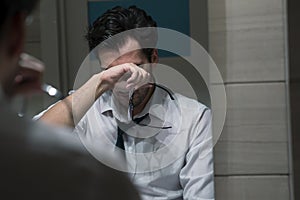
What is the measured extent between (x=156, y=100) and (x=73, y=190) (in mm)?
654

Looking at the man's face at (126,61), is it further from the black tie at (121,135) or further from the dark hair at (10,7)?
the dark hair at (10,7)

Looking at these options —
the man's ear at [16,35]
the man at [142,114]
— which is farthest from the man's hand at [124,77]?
the man's ear at [16,35]

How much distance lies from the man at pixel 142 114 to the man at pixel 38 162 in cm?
58

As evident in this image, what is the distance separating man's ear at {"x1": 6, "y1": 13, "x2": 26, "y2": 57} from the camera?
314mm

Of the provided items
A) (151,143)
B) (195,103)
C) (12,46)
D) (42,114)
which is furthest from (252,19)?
(12,46)

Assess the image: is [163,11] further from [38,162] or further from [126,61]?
A: [38,162]

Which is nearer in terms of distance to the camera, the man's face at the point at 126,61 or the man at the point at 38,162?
the man at the point at 38,162

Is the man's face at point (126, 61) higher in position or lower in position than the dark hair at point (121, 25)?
lower

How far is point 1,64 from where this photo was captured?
307 mm

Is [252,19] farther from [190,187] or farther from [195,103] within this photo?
[190,187]

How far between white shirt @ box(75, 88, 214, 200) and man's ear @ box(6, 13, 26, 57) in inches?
23.0

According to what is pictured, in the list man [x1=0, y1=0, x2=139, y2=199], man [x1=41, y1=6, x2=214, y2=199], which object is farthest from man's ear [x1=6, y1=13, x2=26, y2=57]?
man [x1=41, y1=6, x2=214, y2=199]

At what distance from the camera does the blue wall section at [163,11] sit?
3.04 feet

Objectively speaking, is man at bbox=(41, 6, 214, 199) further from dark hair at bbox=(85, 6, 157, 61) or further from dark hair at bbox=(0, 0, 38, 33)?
dark hair at bbox=(0, 0, 38, 33)
